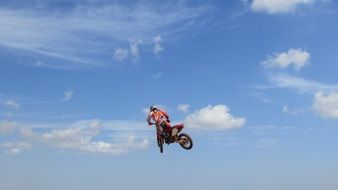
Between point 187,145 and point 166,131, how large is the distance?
79.6 inches

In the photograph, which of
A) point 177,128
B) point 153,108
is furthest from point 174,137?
point 153,108

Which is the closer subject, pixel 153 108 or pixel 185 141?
pixel 153 108

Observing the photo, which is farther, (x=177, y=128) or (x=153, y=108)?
(x=177, y=128)

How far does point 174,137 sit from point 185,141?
92 centimetres

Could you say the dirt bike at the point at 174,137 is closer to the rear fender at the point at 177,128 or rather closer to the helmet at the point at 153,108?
the rear fender at the point at 177,128

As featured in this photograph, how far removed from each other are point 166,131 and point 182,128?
4.10 ft

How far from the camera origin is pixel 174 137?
66.2 meters

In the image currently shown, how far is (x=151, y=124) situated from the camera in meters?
64.8

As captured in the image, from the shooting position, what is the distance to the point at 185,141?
66438mm

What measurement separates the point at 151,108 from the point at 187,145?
4.37 m

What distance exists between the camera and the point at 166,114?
213 feet

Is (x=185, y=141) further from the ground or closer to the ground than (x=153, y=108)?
closer to the ground

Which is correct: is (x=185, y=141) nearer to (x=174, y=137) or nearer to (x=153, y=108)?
(x=174, y=137)

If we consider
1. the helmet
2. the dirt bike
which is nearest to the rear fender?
the dirt bike
